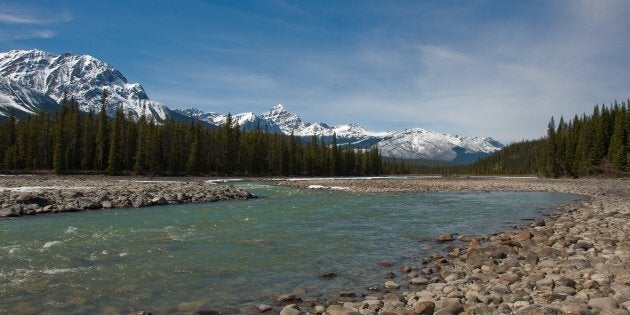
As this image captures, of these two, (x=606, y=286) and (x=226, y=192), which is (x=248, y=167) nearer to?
(x=226, y=192)

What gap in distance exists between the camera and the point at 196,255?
1523cm

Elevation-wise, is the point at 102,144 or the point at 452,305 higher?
the point at 102,144

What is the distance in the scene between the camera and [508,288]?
1060cm

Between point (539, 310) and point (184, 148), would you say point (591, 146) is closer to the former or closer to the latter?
point (184, 148)

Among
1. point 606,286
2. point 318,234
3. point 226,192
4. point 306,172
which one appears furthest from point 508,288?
point 306,172

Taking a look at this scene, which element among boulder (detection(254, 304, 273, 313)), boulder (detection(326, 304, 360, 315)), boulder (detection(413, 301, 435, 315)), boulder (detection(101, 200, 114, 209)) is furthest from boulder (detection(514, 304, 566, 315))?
boulder (detection(101, 200, 114, 209))

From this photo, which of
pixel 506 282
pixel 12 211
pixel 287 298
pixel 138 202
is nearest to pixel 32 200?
pixel 12 211

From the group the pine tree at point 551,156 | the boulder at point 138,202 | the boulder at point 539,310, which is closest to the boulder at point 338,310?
the boulder at point 539,310

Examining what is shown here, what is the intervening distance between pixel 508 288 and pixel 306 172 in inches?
4435

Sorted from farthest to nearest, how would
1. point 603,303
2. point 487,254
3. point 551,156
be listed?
point 551,156 < point 487,254 < point 603,303

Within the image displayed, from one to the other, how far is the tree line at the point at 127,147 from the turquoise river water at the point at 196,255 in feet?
193

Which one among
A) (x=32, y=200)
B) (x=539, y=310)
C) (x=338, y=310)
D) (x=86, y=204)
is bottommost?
(x=338, y=310)

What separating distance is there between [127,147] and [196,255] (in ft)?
249

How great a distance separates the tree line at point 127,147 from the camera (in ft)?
256
